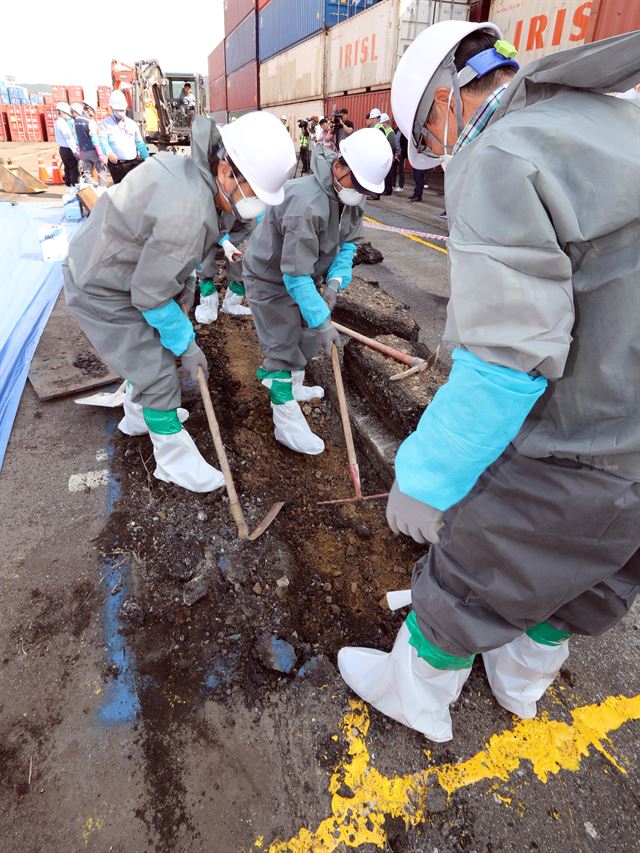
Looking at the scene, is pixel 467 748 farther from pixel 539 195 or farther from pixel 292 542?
pixel 539 195

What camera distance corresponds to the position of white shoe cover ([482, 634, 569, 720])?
190cm

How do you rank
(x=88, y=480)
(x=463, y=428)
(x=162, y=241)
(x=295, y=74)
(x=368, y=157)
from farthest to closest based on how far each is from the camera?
(x=295, y=74) → (x=88, y=480) → (x=368, y=157) → (x=162, y=241) → (x=463, y=428)

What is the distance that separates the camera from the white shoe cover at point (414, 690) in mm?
1842

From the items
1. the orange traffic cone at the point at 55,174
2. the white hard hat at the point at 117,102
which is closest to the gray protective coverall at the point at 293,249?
the white hard hat at the point at 117,102

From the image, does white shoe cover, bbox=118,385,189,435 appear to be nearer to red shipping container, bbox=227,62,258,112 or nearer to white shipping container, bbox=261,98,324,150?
white shipping container, bbox=261,98,324,150

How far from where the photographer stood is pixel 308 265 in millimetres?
3135

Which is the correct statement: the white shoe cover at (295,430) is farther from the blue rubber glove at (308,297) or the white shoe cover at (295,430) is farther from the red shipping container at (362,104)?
the red shipping container at (362,104)

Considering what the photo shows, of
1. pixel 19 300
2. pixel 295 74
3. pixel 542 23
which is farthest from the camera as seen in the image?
pixel 295 74

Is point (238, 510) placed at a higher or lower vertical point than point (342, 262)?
lower

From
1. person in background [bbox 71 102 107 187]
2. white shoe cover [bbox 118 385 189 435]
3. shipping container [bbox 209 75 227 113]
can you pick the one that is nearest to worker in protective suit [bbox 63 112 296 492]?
white shoe cover [bbox 118 385 189 435]

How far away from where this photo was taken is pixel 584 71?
100cm

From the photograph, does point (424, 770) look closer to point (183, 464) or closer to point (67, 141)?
point (183, 464)

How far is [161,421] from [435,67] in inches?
93.7

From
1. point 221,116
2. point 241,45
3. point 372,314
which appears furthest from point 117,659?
point 221,116
